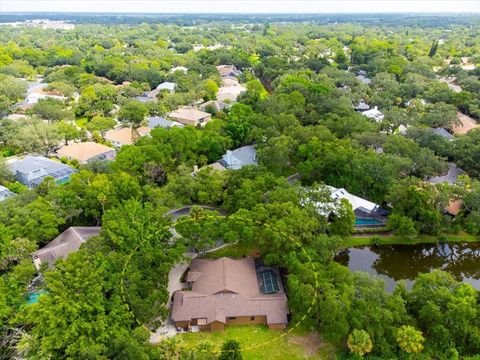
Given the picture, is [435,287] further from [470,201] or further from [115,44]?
[115,44]

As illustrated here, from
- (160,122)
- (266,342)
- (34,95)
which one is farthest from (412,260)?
(34,95)

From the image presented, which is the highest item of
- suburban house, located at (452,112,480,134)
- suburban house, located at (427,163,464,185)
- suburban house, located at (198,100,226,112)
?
suburban house, located at (427,163,464,185)

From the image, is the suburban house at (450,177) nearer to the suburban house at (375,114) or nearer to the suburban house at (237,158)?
the suburban house at (375,114)

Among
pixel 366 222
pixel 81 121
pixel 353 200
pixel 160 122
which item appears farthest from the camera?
pixel 81 121

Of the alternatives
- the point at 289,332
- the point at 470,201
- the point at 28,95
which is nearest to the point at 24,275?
the point at 289,332

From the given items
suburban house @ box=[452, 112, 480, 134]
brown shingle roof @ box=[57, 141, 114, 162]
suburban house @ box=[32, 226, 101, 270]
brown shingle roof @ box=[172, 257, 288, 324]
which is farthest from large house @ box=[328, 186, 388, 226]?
brown shingle roof @ box=[57, 141, 114, 162]

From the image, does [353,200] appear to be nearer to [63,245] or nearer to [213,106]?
[63,245]

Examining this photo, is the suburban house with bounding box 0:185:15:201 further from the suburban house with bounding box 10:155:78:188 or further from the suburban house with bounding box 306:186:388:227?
the suburban house with bounding box 306:186:388:227
